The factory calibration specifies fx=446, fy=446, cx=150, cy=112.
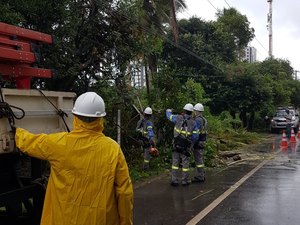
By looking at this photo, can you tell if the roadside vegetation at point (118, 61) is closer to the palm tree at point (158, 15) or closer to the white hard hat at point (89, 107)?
the palm tree at point (158, 15)

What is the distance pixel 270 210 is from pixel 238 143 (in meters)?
14.1

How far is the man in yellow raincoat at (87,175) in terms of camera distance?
3137 mm

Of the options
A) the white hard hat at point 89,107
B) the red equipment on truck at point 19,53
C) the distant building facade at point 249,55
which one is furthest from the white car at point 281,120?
the white hard hat at point 89,107

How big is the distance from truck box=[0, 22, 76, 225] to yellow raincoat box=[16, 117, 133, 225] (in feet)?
3.37

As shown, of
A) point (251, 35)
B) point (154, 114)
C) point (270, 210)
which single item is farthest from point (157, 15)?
point (251, 35)

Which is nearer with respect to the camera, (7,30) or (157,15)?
(7,30)

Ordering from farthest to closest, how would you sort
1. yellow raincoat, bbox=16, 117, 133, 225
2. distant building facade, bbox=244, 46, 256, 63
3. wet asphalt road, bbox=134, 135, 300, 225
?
distant building facade, bbox=244, 46, 256, 63 → wet asphalt road, bbox=134, 135, 300, 225 → yellow raincoat, bbox=16, 117, 133, 225

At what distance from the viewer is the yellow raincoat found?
10.3ft

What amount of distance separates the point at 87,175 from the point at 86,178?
0.02 meters

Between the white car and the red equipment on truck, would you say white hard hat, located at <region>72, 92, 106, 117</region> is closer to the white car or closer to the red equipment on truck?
the red equipment on truck

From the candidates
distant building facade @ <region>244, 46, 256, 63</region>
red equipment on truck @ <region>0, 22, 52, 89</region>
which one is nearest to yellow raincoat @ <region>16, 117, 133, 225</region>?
red equipment on truck @ <region>0, 22, 52, 89</region>

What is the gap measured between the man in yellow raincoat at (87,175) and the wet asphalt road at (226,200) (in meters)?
3.77

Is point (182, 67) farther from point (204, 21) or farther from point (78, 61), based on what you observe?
point (78, 61)

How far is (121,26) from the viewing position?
10.6 m
